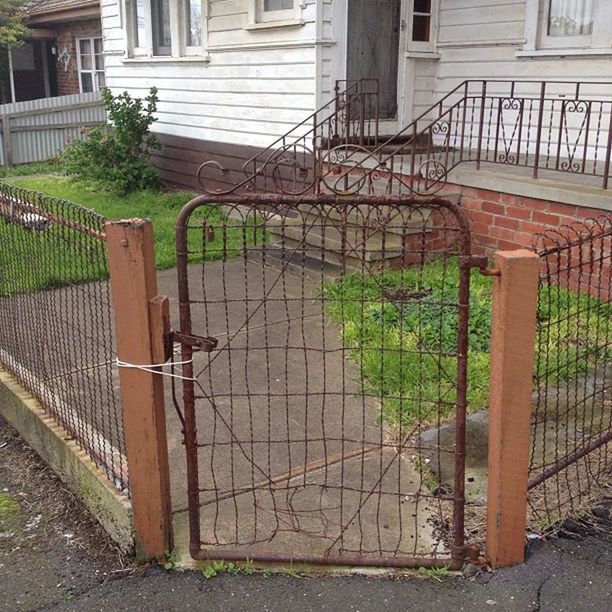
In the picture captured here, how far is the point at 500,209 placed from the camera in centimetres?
698

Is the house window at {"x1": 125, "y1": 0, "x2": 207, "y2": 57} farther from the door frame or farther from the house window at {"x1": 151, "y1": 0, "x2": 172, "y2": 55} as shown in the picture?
the door frame

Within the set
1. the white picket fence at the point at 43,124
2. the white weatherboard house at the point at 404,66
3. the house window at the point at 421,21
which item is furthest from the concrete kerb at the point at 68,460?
the white picket fence at the point at 43,124

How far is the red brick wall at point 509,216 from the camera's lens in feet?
21.0

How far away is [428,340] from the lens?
532cm

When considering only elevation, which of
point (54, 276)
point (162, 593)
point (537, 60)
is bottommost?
point (162, 593)

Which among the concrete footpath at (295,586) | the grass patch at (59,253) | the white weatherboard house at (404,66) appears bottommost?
the concrete footpath at (295,586)

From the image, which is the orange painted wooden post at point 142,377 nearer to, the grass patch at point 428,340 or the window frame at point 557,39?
the grass patch at point 428,340

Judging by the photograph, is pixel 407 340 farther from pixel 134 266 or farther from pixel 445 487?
pixel 134 266

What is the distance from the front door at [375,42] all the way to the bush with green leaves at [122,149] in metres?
4.08


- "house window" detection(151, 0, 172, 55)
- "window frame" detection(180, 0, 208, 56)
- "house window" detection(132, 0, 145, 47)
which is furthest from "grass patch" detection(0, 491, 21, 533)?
"house window" detection(132, 0, 145, 47)

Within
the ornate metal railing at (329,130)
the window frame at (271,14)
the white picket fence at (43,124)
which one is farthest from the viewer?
the white picket fence at (43,124)

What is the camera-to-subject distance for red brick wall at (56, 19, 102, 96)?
18562 mm

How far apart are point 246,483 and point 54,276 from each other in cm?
163

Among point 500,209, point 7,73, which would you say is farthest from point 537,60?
point 7,73
